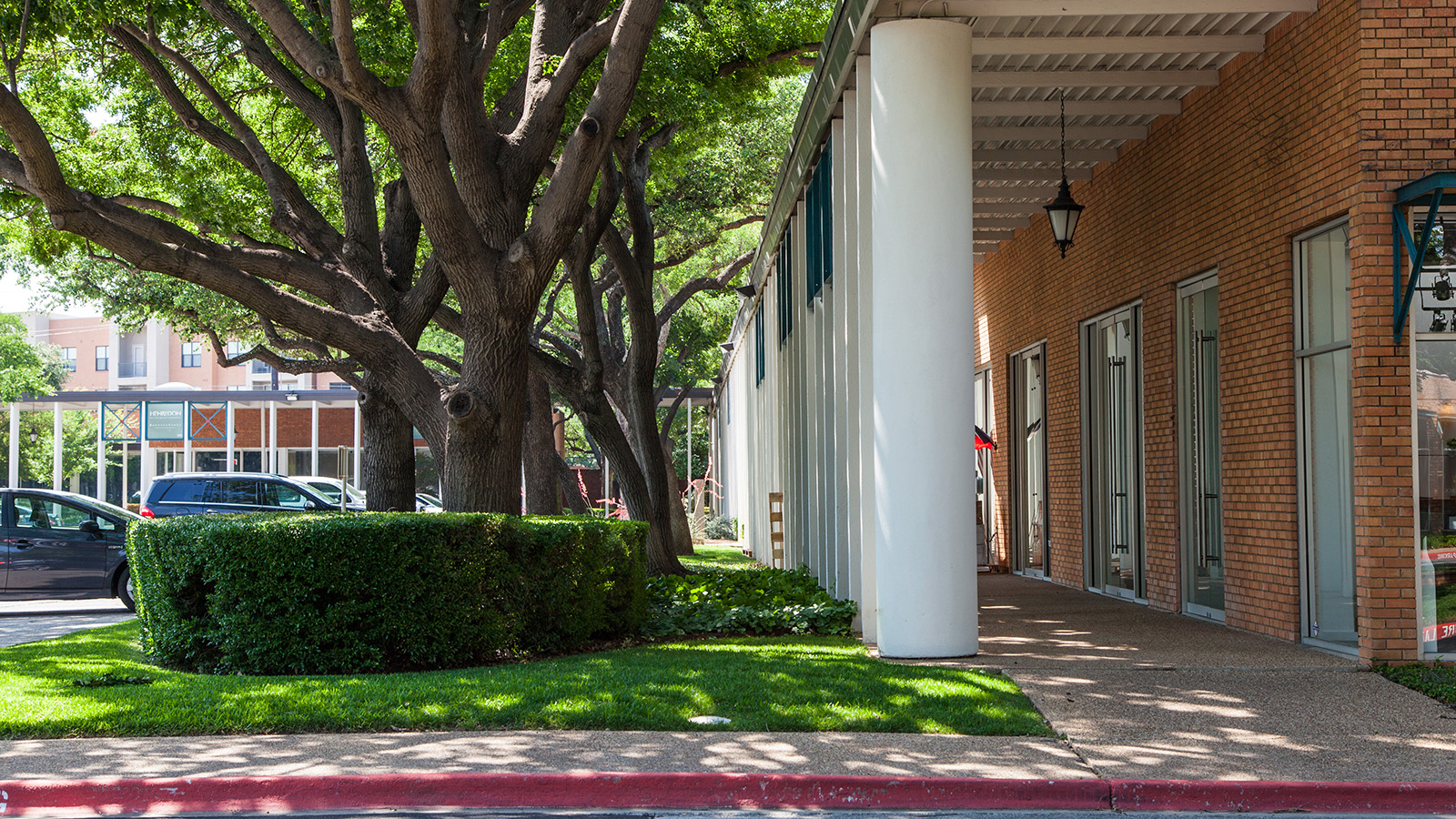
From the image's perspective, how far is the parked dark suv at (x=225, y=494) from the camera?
2077cm

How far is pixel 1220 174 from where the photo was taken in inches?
459

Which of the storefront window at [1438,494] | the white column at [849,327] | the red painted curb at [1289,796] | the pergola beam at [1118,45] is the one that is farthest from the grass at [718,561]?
the red painted curb at [1289,796]

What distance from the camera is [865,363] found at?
11023 millimetres

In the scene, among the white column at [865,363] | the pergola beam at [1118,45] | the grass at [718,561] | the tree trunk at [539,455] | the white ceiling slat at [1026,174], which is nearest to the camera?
the white column at [865,363]

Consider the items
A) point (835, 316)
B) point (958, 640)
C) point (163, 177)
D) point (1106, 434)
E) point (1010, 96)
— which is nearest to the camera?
point (958, 640)

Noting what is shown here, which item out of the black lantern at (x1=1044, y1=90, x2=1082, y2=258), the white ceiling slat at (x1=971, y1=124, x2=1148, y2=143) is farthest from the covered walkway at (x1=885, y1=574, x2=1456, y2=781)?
the white ceiling slat at (x1=971, y1=124, x2=1148, y2=143)

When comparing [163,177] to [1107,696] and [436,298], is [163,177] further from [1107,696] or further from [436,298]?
[1107,696]

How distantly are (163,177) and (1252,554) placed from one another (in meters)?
15.1

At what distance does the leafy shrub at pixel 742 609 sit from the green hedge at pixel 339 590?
2.47 metres

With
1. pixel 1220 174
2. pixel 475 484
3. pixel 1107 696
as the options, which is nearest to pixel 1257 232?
pixel 1220 174

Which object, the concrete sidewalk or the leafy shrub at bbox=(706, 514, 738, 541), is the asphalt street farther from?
the leafy shrub at bbox=(706, 514, 738, 541)

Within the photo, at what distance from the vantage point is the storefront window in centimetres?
905

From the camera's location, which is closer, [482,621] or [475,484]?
[482,621]

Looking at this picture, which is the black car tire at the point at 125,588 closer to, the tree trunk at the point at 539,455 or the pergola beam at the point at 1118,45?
the tree trunk at the point at 539,455
